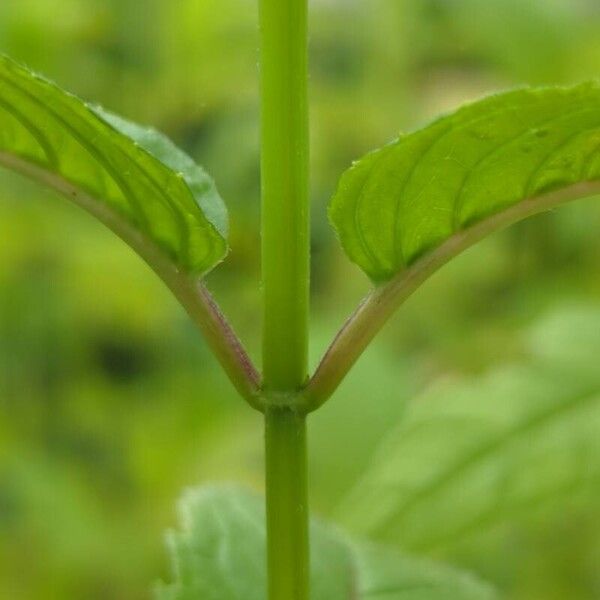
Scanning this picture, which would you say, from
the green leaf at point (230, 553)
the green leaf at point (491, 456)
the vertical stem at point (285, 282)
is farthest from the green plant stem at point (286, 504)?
the green leaf at point (491, 456)

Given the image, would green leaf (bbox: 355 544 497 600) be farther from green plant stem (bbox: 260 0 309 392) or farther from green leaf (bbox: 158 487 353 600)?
green plant stem (bbox: 260 0 309 392)

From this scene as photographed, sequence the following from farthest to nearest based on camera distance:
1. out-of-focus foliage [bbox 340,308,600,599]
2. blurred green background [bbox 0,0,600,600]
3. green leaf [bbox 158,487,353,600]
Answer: blurred green background [bbox 0,0,600,600]
out-of-focus foliage [bbox 340,308,600,599]
green leaf [bbox 158,487,353,600]

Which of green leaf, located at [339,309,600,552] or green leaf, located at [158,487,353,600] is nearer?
green leaf, located at [158,487,353,600]

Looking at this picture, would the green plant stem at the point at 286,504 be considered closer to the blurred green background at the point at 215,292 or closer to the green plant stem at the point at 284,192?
the green plant stem at the point at 284,192

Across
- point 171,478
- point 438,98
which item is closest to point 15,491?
point 171,478

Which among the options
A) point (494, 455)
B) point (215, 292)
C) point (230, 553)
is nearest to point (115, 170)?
point (230, 553)

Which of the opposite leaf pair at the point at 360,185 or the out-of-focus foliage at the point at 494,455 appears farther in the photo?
the out-of-focus foliage at the point at 494,455

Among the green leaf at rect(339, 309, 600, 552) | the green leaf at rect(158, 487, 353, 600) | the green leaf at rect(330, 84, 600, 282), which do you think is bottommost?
the green leaf at rect(158, 487, 353, 600)

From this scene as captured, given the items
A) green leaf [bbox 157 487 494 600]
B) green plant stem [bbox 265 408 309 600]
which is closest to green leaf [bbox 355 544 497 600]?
green leaf [bbox 157 487 494 600]
